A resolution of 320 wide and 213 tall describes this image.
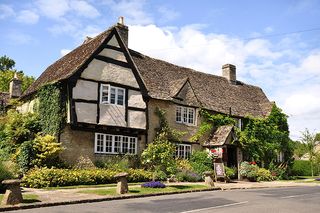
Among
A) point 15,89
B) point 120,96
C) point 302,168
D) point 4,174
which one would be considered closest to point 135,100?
point 120,96

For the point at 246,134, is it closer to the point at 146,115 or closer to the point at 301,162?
the point at 146,115

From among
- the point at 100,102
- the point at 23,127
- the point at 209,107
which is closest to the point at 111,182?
the point at 100,102

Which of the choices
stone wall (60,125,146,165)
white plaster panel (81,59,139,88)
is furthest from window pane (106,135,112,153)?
white plaster panel (81,59,139,88)

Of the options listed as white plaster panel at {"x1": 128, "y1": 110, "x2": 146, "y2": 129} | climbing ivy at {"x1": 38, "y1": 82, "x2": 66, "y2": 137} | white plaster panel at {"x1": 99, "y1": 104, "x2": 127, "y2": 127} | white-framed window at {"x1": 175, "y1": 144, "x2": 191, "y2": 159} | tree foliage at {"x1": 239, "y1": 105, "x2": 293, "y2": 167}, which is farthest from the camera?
tree foliage at {"x1": 239, "y1": 105, "x2": 293, "y2": 167}

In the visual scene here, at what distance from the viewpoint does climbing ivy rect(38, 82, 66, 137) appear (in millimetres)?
21609

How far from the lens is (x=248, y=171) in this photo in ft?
90.5

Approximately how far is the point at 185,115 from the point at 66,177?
12673 millimetres

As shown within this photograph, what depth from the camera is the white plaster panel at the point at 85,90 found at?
21.9 meters

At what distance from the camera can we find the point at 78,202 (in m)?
13.1

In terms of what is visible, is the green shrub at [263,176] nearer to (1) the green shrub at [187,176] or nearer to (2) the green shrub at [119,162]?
(1) the green shrub at [187,176]

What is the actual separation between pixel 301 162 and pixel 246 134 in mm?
15177

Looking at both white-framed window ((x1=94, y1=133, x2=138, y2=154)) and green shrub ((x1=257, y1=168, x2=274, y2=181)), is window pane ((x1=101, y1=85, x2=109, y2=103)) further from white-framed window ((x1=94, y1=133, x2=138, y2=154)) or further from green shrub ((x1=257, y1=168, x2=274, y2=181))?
green shrub ((x1=257, y1=168, x2=274, y2=181))

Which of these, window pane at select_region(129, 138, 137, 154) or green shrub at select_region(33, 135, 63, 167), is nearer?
green shrub at select_region(33, 135, 63, 167)

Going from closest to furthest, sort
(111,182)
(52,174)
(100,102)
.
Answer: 1. (52,174)
2. (111,182)
3. (100,102)
